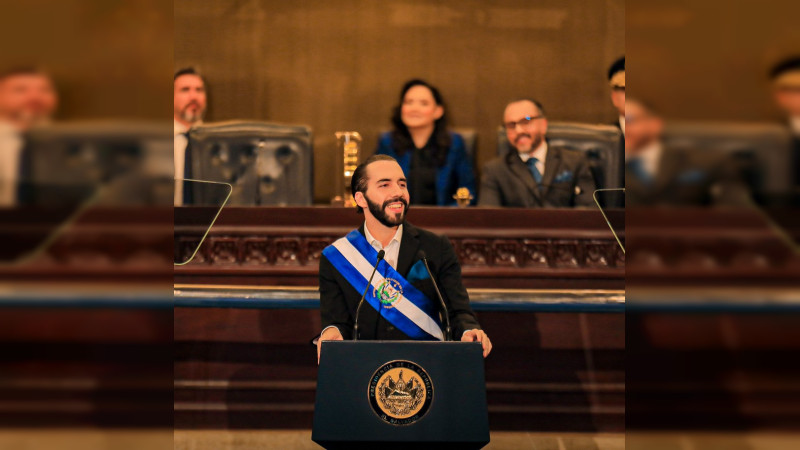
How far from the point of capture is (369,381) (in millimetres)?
1604

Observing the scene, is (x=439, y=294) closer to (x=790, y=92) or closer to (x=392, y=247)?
(x=392, y=247)

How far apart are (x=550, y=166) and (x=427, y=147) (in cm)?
74

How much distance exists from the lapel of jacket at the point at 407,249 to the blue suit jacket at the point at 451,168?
1.47m

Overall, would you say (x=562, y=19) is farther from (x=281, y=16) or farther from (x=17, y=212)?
(x=17, y=212)

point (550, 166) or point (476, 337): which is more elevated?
point (550, 166)

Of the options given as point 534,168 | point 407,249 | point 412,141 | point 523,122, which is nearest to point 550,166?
point 534,168

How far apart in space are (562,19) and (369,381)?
379 cm

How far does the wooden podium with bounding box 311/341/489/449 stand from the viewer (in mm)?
1580

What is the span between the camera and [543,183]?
2.87 m

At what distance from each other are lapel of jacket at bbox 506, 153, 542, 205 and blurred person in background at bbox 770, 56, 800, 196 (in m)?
2.38

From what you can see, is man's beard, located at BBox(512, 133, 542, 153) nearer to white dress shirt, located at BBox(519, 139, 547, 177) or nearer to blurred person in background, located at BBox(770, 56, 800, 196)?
white dress shirt, located at BBox(519, 139, 547, 177)

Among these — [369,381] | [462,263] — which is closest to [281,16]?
[462,263]

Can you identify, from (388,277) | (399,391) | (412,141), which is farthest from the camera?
(412,141)

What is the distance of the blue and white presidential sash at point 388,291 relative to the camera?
1885mm
